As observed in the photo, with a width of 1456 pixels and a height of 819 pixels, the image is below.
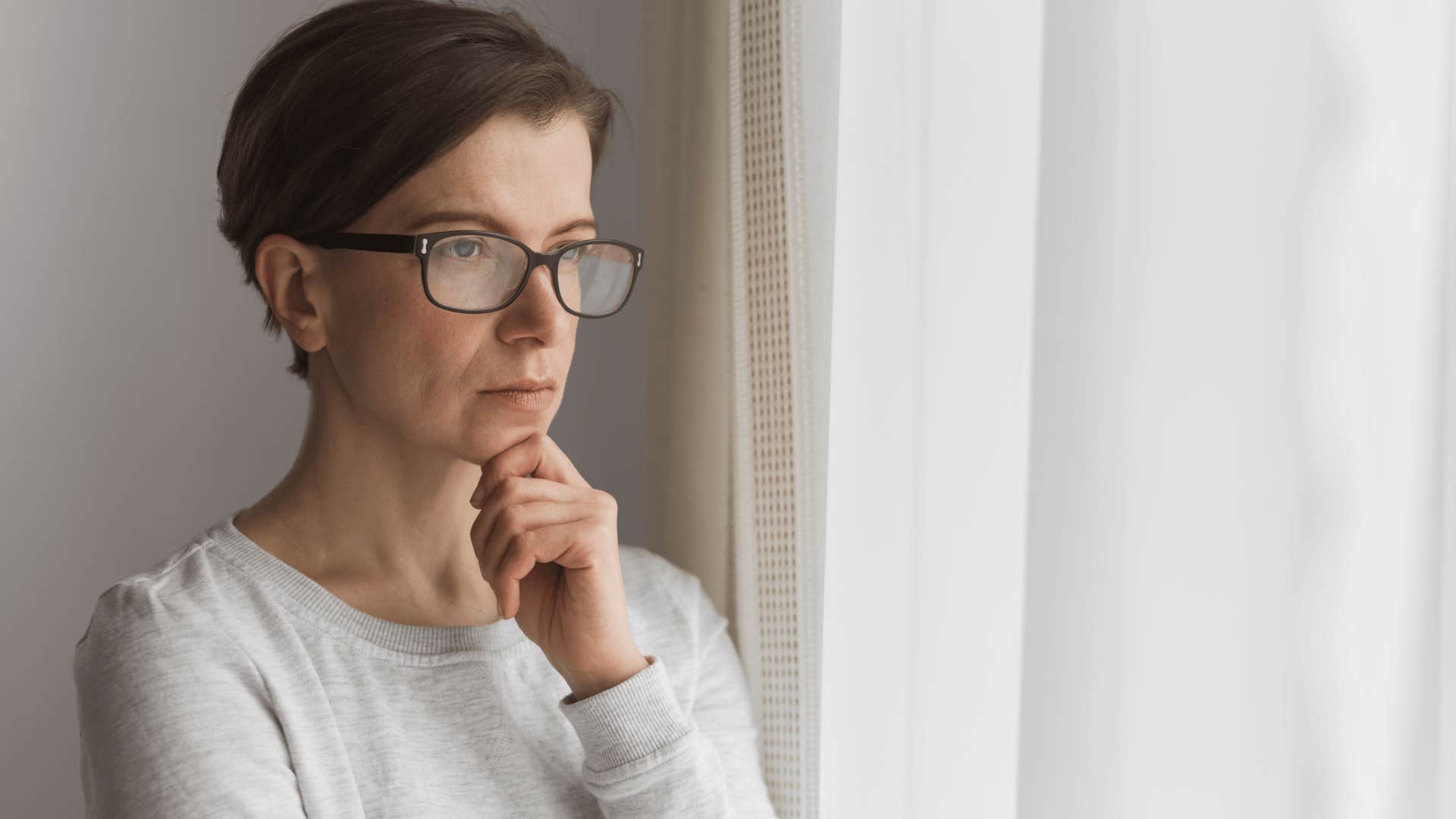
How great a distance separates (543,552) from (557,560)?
0.14 feet

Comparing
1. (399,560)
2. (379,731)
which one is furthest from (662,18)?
(379,731)

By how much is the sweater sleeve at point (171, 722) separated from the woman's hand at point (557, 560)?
0.72 feet

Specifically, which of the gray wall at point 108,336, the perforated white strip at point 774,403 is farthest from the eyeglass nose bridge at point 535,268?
the gray wall at point 108,336

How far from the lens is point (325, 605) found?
3.31 ft

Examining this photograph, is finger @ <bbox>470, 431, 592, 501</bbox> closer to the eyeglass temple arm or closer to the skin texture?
the skin texture

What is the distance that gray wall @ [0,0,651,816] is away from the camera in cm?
130

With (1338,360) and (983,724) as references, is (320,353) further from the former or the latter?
(1338,360)

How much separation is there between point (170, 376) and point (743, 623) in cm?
78

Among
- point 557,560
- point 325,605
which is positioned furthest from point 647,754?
point 325,605

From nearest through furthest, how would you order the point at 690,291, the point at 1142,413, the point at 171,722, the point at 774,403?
the point at 1142,413, the point at 171,722, the point at 774,403, the point at 690,291

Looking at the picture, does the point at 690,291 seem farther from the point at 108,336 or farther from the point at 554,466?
the point at 108,336

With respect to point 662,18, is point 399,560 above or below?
below

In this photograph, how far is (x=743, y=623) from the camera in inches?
49.6

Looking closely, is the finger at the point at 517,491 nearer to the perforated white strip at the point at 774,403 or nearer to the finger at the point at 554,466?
the finger at the point at 554,466
